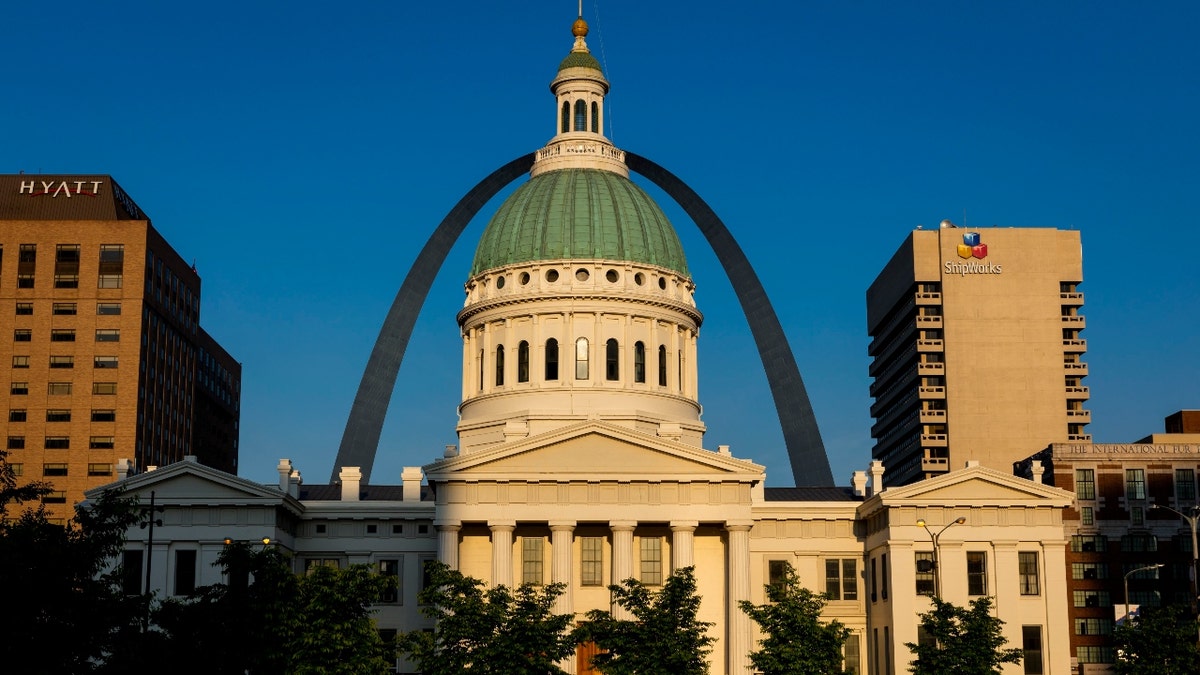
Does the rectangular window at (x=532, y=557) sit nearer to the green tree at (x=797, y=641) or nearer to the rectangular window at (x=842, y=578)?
the rectangular window at (x=842, y=578)

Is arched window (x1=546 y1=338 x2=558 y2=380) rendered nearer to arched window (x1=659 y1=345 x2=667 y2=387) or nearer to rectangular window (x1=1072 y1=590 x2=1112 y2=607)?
arched window (x1=659 y1=345 x2=667 y2=387)

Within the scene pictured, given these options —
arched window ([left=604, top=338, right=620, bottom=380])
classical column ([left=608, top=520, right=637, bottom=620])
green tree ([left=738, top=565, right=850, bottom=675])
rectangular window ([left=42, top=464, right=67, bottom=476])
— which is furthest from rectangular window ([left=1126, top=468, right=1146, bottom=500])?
rectangular window ([left=42, top=464, right=67, bottom=476])

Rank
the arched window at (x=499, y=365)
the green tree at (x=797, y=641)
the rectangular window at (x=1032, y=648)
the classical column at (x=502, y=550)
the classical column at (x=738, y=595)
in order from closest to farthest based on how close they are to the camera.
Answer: the green tree at (x=797, y=641) < the classical column at (x=738, y=595) < the classical column at (x=502, y=550) < the rectangular window at (x=1032, y=648) < the arched window at (x=499, y=365)

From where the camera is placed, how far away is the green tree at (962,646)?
242ft

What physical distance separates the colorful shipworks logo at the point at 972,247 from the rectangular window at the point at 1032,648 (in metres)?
66.4

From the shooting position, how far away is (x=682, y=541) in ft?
294

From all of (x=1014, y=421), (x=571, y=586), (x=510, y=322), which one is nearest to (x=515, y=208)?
(x=510, y=322)

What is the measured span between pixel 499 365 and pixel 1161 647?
4908 cm

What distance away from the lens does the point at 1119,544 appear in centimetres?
10781

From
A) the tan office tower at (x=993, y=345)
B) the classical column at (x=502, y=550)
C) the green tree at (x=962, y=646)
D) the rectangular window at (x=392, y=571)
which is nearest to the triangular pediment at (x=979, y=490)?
the green tree at (x=962, y=646)

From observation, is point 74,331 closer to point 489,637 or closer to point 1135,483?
point 489,637

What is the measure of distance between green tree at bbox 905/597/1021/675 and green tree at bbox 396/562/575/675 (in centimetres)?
1748

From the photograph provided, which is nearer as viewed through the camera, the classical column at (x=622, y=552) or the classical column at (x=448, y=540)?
the classical column at (x=448, y=540)

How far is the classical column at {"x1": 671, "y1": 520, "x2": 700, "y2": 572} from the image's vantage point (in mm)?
89062
